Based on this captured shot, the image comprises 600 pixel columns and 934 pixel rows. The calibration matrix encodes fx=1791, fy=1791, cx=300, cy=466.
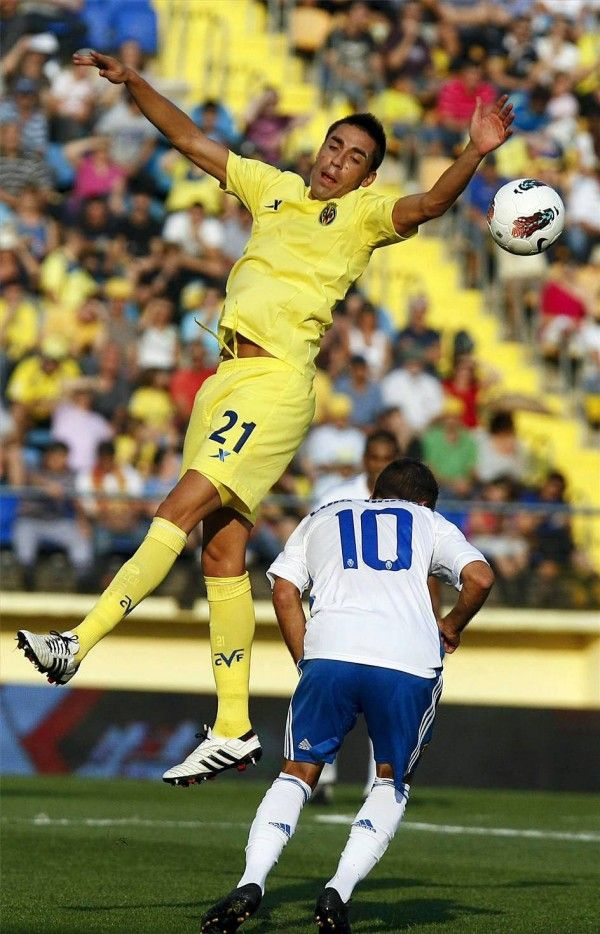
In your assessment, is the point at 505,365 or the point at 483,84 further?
the point at 483,84

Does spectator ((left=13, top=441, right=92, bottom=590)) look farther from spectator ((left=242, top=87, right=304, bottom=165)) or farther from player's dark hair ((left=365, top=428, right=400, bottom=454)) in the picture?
spectator ((left=242, top=87, right=304, bottom=165))

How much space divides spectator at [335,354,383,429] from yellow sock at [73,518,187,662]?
9.67m

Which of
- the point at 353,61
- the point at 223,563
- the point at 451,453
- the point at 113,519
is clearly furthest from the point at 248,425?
the point at 353,61

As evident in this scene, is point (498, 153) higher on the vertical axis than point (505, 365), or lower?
higher

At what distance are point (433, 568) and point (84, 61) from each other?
2.73 metres

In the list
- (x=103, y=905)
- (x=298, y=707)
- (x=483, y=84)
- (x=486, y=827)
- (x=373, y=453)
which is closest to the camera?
(x=298, y=707)

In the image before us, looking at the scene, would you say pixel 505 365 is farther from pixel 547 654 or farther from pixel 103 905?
pixel 103 905

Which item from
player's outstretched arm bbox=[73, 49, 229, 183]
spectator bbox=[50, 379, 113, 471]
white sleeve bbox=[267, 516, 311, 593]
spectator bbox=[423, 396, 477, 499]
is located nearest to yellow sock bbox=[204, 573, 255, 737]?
white sleeve bbox=[267, 516, 311, 593]

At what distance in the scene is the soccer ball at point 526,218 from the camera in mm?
7895

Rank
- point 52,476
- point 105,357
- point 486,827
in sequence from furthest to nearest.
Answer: point 105,357 → point 52,476 → point 486,827

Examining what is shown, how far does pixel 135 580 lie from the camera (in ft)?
23.3

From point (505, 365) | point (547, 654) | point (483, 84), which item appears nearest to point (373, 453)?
point (547, 654)

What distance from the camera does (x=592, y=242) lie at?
2080 cm

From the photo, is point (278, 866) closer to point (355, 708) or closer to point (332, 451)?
point (355, 708)
